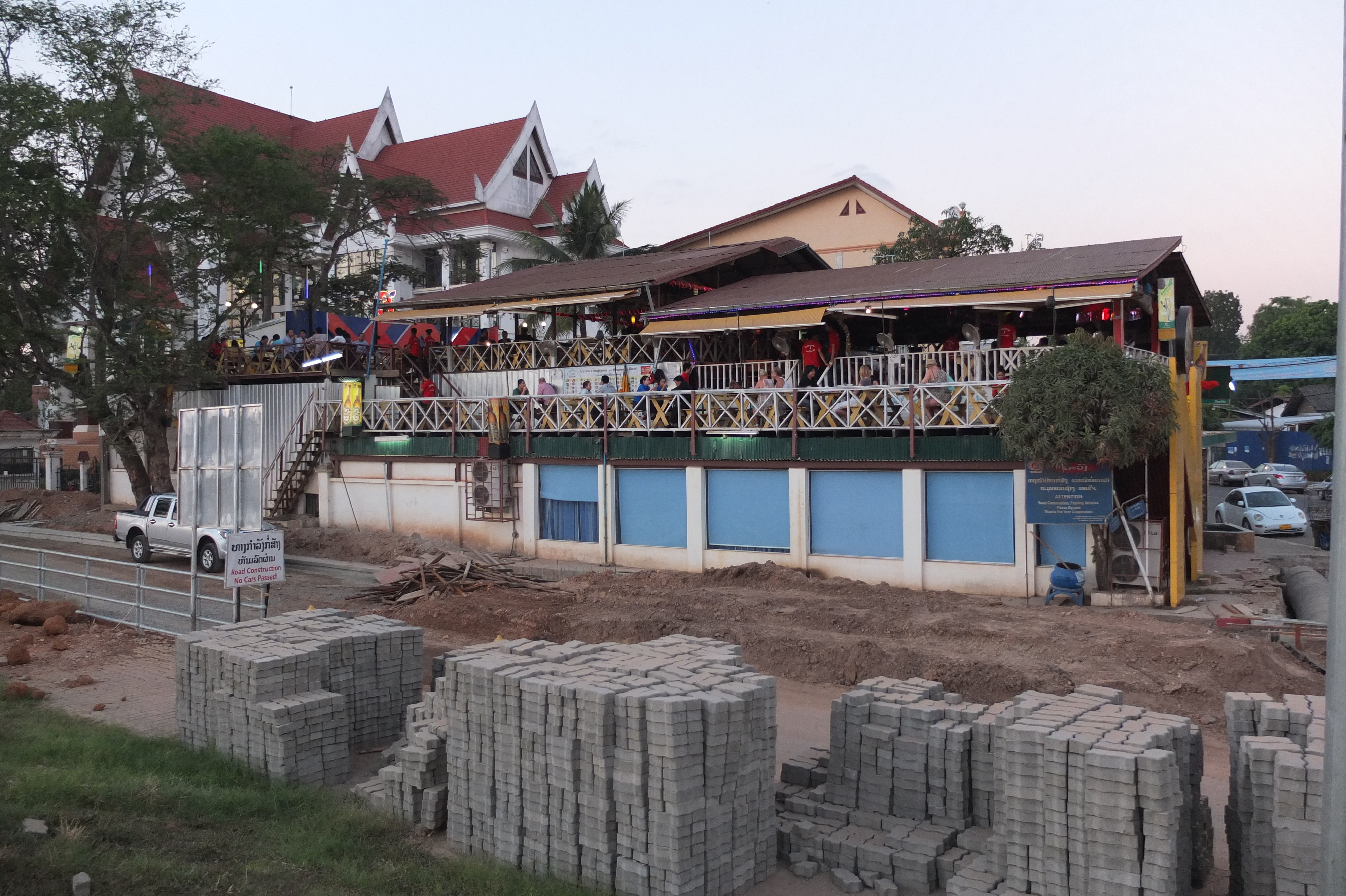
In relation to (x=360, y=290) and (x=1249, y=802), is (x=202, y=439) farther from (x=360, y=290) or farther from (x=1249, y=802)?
(x=360, y=290)

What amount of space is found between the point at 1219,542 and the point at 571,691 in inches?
921

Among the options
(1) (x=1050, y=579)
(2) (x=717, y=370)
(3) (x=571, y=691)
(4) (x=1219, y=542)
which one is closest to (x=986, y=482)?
(1) (x=1050, y=579)

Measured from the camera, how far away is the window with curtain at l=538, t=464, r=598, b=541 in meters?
23.8

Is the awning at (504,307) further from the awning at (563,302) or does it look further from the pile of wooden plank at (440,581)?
the pile of wooden plank at (440,581)

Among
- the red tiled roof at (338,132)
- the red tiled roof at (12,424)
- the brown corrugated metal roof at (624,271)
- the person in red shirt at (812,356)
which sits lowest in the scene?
the red tiled roof at (12,424)

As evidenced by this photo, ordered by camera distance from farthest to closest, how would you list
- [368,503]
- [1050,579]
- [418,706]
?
[368,503]
[1050,579]
[418,706]

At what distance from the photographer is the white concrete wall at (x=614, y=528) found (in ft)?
61.6

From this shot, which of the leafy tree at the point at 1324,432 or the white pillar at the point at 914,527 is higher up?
the leafy tree at the point at 1324,432

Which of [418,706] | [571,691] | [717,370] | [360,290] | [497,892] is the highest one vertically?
[360,290]

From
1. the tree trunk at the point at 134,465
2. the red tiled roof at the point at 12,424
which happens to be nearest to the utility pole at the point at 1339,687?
the tree trunk at the point at 134,465

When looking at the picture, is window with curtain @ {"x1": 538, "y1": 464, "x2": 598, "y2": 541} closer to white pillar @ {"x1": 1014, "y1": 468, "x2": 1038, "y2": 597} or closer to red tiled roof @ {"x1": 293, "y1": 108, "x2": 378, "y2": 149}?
white pillar @ {"x1": 1014, "y1": 468, "x2": 1038, "y2": 597}

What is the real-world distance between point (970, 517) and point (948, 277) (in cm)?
530

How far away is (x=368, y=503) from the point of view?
27.9 metres

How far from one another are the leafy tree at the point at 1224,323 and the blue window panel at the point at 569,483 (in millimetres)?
93596
